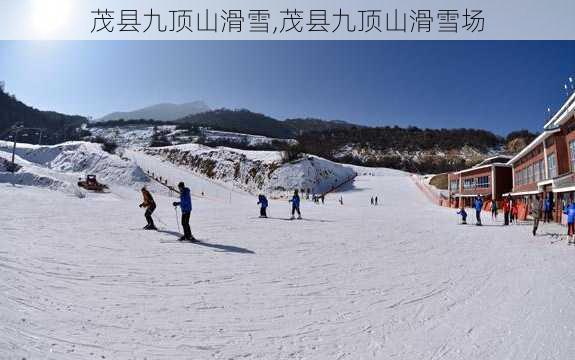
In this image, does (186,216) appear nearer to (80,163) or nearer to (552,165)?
(552,165)

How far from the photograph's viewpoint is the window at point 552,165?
963 inches

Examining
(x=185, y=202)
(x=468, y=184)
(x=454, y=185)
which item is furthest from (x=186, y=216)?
(x=454, y=185)

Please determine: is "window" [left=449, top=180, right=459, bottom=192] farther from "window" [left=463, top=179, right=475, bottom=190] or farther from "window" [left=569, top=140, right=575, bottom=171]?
"window" [left=569, top=140, right=575, bottom=171]

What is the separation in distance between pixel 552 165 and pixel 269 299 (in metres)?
27.8

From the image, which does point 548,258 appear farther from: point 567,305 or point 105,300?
point 105,300

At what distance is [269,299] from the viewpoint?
555 cm

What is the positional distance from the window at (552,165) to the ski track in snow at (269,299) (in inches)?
724

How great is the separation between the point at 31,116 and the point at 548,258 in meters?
177

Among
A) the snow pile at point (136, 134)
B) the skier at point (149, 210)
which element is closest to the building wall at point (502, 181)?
the skier at point (149, 210)

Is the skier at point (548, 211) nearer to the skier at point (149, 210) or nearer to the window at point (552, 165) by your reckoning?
the window at point (552, 165)

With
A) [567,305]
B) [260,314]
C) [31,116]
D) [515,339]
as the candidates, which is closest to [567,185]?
[567,305]

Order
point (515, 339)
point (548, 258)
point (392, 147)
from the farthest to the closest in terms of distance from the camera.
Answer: point (392, 147) → point (548, 258) → point (515, 339)

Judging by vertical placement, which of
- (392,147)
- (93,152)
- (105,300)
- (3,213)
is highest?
(392,147)

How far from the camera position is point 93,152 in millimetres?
45250
